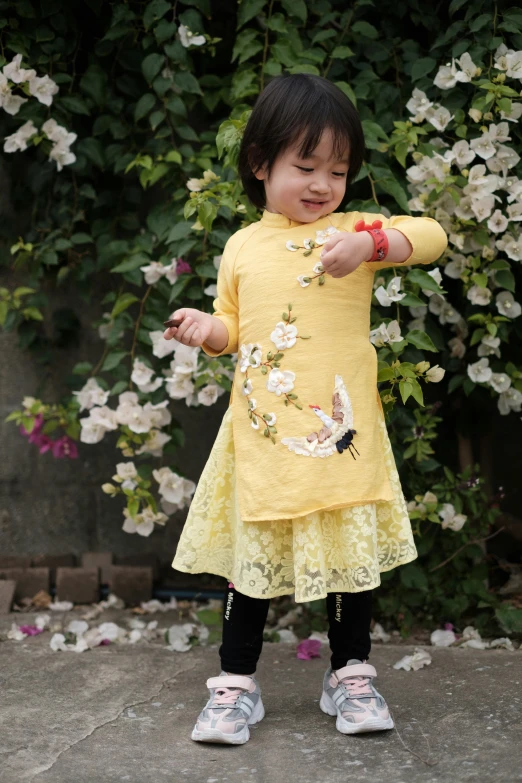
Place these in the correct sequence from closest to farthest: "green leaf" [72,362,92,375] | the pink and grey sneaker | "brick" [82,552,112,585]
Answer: the pink and grey sneaker, "green leaf" [72,362,92,375], "brick" [82,552,112,585]

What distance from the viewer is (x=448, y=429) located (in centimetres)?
303

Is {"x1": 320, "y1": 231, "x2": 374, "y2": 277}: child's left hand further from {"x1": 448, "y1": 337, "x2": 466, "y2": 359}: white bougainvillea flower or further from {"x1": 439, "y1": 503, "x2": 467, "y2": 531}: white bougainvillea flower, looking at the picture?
{"x1": 439, "y1": 503, "x2": 467, "y2": 531}: white bougainvillea flower

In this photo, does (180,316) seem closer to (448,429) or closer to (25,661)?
(25,661)

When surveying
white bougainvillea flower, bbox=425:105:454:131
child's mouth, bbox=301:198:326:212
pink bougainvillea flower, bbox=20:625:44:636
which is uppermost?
white bougainvillea flower, bbox=425:105:454:131

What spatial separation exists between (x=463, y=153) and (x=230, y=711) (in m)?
1.47

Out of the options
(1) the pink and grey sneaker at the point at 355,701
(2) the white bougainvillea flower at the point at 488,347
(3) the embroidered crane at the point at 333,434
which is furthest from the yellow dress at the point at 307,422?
(2) the white bougainvillea flower at the point at 488,347

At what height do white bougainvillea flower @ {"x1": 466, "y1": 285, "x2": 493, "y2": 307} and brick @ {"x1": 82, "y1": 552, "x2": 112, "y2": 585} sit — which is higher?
white bougainvillea flower @ {"x1": 466, "y1": 285, "x2": 493, "y2": 307}

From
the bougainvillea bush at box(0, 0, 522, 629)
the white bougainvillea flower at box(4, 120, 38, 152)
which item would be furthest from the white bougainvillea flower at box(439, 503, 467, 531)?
the white bougainvillea flower at box(4, 120, 38, 152)

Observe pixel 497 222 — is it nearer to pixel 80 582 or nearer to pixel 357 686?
pixel 357 686

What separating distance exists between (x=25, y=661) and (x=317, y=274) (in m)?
1.32

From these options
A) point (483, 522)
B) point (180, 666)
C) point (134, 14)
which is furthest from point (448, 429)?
point (134, 14)

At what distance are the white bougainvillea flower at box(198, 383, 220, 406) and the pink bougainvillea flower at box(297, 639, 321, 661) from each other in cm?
68

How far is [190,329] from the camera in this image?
6.30ft

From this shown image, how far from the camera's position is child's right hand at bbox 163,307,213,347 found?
1915 millimetres
